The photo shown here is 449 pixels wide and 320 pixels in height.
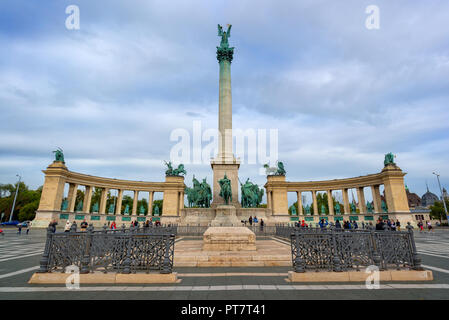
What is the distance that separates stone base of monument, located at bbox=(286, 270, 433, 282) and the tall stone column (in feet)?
66.5

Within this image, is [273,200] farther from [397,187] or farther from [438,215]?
[438,215]

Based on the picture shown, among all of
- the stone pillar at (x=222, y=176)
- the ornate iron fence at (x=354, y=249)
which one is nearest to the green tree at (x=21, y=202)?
the stone pillar at (x=222, y=176)

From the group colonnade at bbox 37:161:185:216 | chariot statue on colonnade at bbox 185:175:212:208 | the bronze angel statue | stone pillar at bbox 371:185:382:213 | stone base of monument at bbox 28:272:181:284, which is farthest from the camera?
stone pillar at bbox 371:185:382:213

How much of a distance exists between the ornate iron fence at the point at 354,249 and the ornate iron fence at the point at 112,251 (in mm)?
4334

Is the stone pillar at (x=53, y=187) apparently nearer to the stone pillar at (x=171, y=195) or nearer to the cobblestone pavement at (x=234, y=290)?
the stone pillar at (x=171, y=195)

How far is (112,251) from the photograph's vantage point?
6969 millimetres

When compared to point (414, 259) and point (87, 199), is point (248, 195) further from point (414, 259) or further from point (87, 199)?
point (87, 199)

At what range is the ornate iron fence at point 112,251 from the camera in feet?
22.0

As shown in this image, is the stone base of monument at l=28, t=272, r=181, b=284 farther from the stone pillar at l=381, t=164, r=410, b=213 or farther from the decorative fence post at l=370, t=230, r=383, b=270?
the stone pillar at l=381, t=164, r=410, b=213

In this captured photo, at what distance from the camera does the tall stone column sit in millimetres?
27484

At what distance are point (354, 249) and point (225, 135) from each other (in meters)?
24.5

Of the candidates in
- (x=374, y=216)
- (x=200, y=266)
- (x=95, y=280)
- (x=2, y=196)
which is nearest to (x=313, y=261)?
(x=200, y=266)

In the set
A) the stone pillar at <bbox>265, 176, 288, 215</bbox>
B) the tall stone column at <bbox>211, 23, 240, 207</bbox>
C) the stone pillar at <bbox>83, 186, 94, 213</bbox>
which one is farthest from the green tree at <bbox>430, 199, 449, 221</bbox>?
the stone pillar at <bbox>83, 186, 94, 213</bbox>

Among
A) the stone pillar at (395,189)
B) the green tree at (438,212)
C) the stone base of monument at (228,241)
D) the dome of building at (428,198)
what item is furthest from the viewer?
the dome of building at (428,198)
